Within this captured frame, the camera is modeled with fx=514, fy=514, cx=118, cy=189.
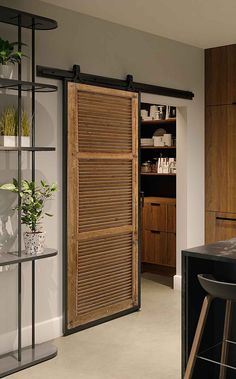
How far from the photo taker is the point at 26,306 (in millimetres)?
4020

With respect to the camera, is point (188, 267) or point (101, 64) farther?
point (101, 64)

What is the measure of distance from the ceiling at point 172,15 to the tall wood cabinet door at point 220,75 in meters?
0.35

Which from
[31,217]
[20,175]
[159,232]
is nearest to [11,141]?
[20,175]

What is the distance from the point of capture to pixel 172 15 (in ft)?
14.7

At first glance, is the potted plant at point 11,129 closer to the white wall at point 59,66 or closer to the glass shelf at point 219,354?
the white wall at point 59,66

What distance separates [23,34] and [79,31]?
0.60 m

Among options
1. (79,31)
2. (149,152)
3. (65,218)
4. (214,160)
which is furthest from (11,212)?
(149,152)

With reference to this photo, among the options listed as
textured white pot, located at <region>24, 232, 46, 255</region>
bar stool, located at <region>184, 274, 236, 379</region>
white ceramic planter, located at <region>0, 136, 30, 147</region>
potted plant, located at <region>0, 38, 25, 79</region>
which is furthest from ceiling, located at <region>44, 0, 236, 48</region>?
bar stool, located at <region>184, 274, 236, 379</region>

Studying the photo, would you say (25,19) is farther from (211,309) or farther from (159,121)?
(159,121)

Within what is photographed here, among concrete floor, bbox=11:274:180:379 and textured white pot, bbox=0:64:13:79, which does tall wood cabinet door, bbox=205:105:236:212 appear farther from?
textured white pot, bbox=0:64:13:79

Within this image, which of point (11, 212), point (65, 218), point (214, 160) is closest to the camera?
point (11, 212)

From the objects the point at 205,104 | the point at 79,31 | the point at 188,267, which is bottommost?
the point at 188,267

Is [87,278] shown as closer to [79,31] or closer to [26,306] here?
[26,306]

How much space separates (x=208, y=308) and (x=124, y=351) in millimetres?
1352
